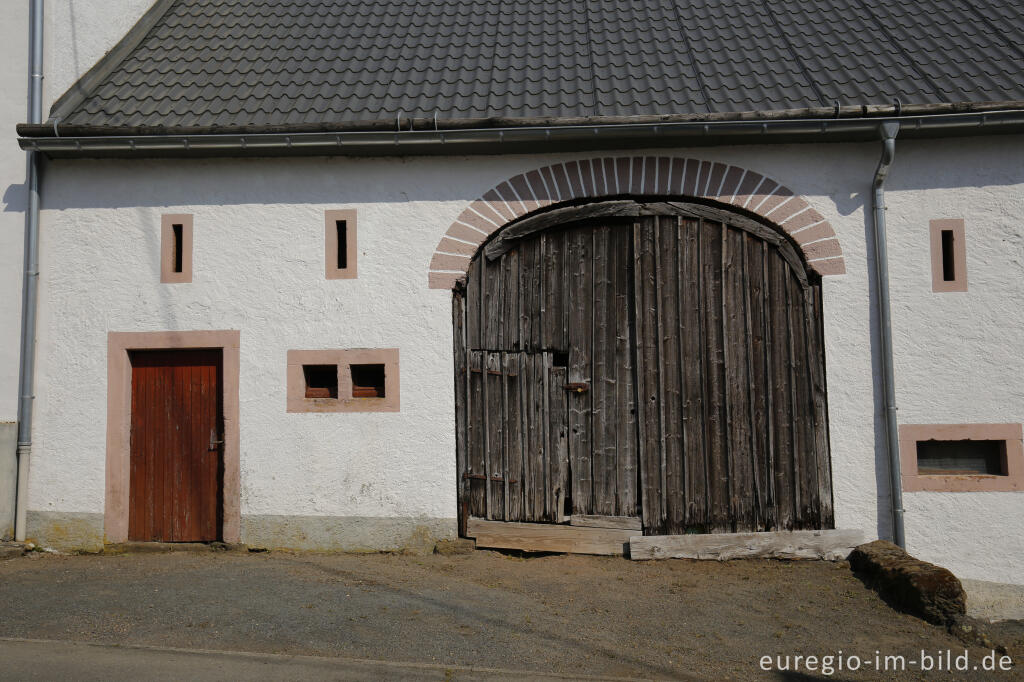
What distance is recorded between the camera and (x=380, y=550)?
601 centimetres

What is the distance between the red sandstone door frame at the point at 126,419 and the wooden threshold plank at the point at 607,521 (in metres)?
2.77

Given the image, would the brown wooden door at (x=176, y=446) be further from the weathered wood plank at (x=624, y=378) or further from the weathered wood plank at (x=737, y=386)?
the weathered wood plank at (x=737, y=386)

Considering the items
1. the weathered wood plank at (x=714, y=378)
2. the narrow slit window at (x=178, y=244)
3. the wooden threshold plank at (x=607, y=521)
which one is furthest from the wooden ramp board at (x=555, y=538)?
the narrow slit window at (x=178, y=244)

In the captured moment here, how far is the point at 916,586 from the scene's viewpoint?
4824 millimetres

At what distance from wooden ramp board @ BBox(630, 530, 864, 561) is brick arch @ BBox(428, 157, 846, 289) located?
7.11 feet

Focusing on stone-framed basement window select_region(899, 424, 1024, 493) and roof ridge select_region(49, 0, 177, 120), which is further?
roof ridge select_region(49, 0, 177, 120)

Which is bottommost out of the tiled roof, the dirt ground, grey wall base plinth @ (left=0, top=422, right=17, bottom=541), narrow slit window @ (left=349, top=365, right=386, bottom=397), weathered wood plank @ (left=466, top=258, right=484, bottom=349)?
the dirt ground

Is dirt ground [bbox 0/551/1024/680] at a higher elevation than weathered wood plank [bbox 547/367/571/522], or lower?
lower

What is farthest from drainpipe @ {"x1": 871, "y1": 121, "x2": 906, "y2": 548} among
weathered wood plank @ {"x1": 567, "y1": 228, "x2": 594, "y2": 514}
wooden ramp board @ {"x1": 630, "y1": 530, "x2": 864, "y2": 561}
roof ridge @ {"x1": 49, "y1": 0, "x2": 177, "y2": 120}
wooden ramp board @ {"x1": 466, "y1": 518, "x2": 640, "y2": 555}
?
roof ridge @ {"x1": 49, "y1": 0, "x2": 177, "y2": 120}

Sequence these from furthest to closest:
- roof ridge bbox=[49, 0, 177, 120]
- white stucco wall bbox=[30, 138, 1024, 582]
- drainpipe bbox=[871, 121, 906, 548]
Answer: roof ridge bbox=[49, 0, 177, 120], white stucco wall bbox=[30, 138, 1024, 582], drainpipe bbox=[871, 121, 906, 548]

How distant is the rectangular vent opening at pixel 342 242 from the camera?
6238 mm

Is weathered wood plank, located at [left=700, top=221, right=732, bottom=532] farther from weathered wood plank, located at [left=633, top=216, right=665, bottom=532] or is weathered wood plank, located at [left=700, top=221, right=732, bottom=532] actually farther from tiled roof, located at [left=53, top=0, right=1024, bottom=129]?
tiled roof, located at [left=53, top=0, right=1024, bottom=129]

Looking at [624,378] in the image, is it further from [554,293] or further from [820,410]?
[820,410]

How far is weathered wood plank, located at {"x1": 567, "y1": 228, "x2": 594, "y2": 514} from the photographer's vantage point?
6070 millimetres
